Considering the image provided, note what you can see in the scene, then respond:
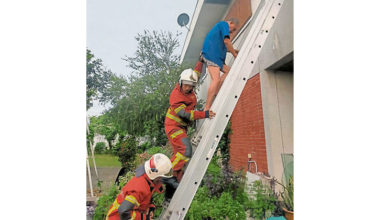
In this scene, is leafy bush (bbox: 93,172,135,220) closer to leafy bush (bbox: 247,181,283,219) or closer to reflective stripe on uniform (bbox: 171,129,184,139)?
reflective stripe on uniform (bbox: 171,129,184,139)

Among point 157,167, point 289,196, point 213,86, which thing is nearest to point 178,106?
point 213,86

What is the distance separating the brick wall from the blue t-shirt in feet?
2.68

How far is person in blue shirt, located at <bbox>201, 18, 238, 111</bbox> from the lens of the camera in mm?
2252

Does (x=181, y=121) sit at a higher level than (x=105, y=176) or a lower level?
higher

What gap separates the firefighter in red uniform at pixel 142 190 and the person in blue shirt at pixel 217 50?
73cm

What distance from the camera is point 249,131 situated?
3.03 m

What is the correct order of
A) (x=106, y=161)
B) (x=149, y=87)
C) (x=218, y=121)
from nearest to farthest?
(x=218, y=121) < (x=106, y=161) < (x=149, y=87)

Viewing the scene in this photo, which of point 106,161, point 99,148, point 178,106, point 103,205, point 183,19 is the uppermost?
point 183,19

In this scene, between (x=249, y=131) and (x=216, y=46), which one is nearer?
(x=216, y=46)

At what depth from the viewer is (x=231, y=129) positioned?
9.93 ft

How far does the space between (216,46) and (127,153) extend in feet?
3.80

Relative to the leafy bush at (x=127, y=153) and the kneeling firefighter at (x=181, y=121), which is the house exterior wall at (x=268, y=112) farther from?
the leafy bush at (x=127, y=153)

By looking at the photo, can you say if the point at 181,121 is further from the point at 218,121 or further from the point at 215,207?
the point at 215,207
